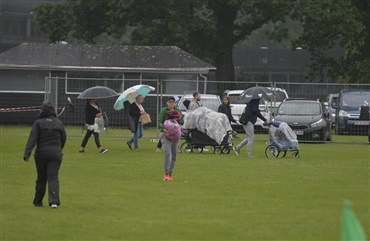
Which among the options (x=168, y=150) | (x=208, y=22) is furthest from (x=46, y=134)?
(x=208, y=22)

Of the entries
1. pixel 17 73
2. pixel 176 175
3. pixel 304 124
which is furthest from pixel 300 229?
pixel 17 73

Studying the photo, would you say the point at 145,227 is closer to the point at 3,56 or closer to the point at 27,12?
the point at 3,56

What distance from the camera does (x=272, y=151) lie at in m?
29.1

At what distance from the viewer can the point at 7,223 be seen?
45.6 ft

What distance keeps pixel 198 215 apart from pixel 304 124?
69.0ft

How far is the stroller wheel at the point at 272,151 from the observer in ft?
94.9

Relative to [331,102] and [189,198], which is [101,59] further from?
[189,198]

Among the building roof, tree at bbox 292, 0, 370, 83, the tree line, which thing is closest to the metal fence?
the building roof

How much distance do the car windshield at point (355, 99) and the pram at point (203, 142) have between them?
1122 centimetres

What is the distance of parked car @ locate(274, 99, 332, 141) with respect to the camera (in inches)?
1406

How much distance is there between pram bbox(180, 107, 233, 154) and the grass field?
840 millimetres

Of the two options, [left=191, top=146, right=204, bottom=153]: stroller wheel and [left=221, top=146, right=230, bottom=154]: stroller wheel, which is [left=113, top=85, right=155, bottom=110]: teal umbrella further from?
[left=221, top=146, right=230, bottom=154]: stroller wheel

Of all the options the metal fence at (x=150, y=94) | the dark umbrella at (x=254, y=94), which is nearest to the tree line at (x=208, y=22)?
the metal fence at (x=150, y=94)

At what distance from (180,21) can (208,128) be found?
26.6 m
